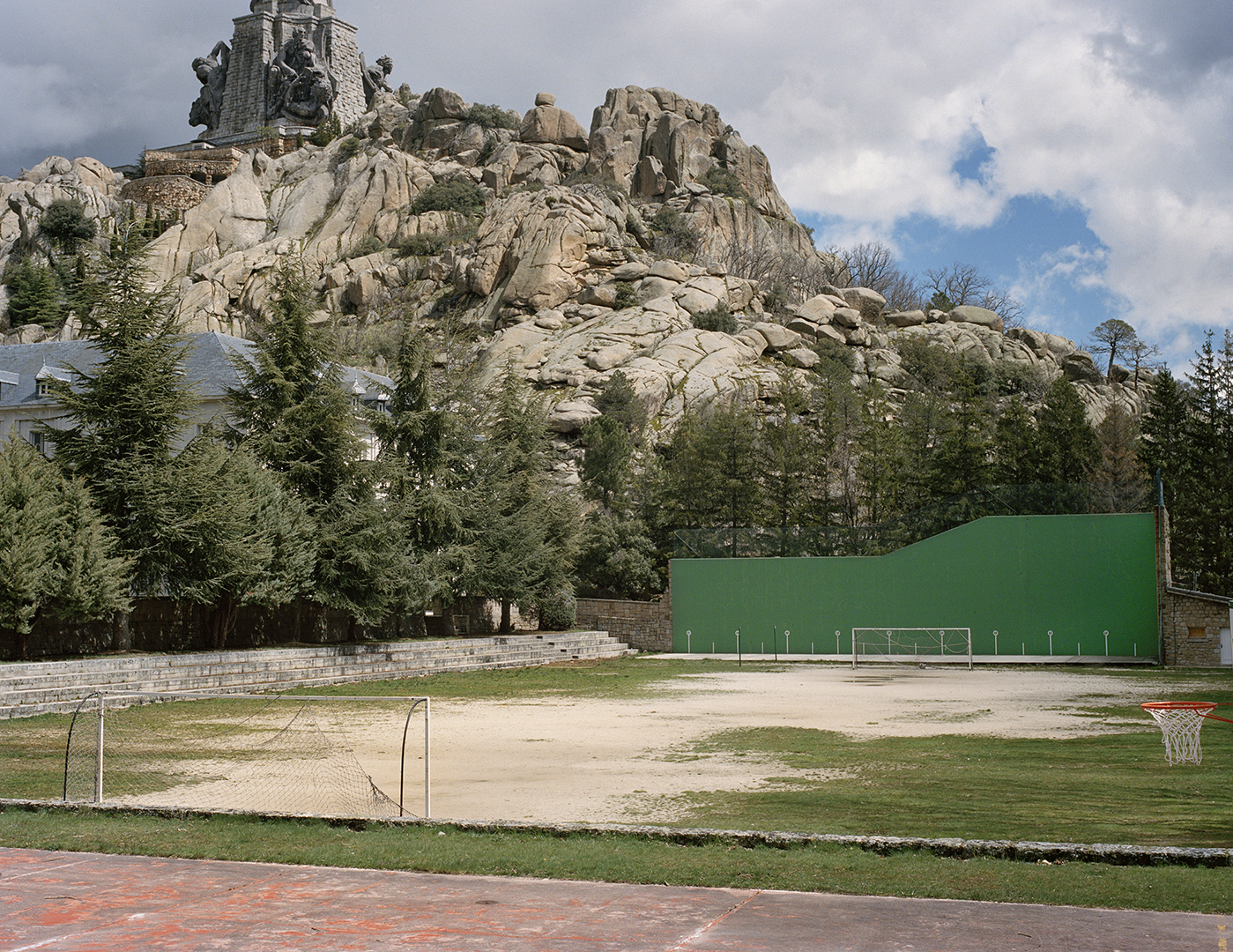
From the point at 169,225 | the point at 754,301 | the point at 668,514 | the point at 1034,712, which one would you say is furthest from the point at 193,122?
the point at 1034,712

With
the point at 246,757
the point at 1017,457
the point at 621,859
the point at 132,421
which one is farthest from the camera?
the point at 1017,457

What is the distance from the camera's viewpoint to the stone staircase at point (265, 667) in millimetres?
17703

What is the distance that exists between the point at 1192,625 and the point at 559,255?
44197mm

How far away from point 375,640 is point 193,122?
92155mm

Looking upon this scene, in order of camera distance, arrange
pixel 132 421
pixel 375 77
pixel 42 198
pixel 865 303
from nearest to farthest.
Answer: pixel 132 421, pixel 865 303, pixel 42 198, pixel 375 77

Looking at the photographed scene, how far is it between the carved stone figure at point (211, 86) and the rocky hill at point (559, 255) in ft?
50.9

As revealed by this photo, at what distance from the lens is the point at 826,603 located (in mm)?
34906

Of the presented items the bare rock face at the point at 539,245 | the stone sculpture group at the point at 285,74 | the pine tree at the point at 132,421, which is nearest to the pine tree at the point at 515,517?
the pine tree at the point at 132,421

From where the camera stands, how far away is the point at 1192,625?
98.5 ft

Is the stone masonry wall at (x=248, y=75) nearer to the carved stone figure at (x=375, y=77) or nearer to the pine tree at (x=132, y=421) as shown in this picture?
the carved stone figure at (x=375, y=77)

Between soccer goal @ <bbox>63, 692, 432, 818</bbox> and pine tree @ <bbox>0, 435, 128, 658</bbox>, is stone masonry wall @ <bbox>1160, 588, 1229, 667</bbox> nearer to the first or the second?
soccer goal @ <bbox>63, 692, 432, 818</bbox>

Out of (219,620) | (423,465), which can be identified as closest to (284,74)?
(423,465)

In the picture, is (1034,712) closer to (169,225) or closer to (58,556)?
(58,556)

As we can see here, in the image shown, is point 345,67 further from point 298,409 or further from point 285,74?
point 298,409
